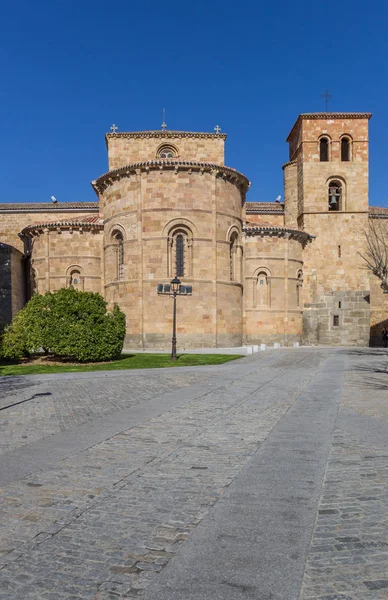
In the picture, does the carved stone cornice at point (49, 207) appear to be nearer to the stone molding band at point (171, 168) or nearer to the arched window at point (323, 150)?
the stone molding band at point (171, 168)

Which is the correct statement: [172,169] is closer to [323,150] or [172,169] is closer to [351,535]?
[323,150]

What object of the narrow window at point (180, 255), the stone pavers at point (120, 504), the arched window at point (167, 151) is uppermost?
the arched window at point (167, 151)

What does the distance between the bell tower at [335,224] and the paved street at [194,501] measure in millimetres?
26021

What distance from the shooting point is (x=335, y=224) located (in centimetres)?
3597

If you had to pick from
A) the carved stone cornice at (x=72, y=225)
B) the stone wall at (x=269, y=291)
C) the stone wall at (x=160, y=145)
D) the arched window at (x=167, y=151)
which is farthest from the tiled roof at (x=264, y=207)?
the carved stone cornice at (x=72, y=225)

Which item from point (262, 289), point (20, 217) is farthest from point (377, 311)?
point (20, 217)

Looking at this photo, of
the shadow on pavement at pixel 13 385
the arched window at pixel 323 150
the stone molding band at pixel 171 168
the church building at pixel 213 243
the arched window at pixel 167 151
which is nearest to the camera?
the shadow on pavement at pixel 13 385

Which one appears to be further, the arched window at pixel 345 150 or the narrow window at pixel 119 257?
the arched window at pixel 345 150

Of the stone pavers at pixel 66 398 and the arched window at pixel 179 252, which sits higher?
the arched window at pixel 179 252

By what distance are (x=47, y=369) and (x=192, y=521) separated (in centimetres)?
1503

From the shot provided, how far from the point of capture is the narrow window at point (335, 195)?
3656cm

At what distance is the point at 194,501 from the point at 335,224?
3422 centimetres

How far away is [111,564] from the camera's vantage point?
11.5ft

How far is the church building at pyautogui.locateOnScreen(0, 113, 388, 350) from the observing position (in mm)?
28109
